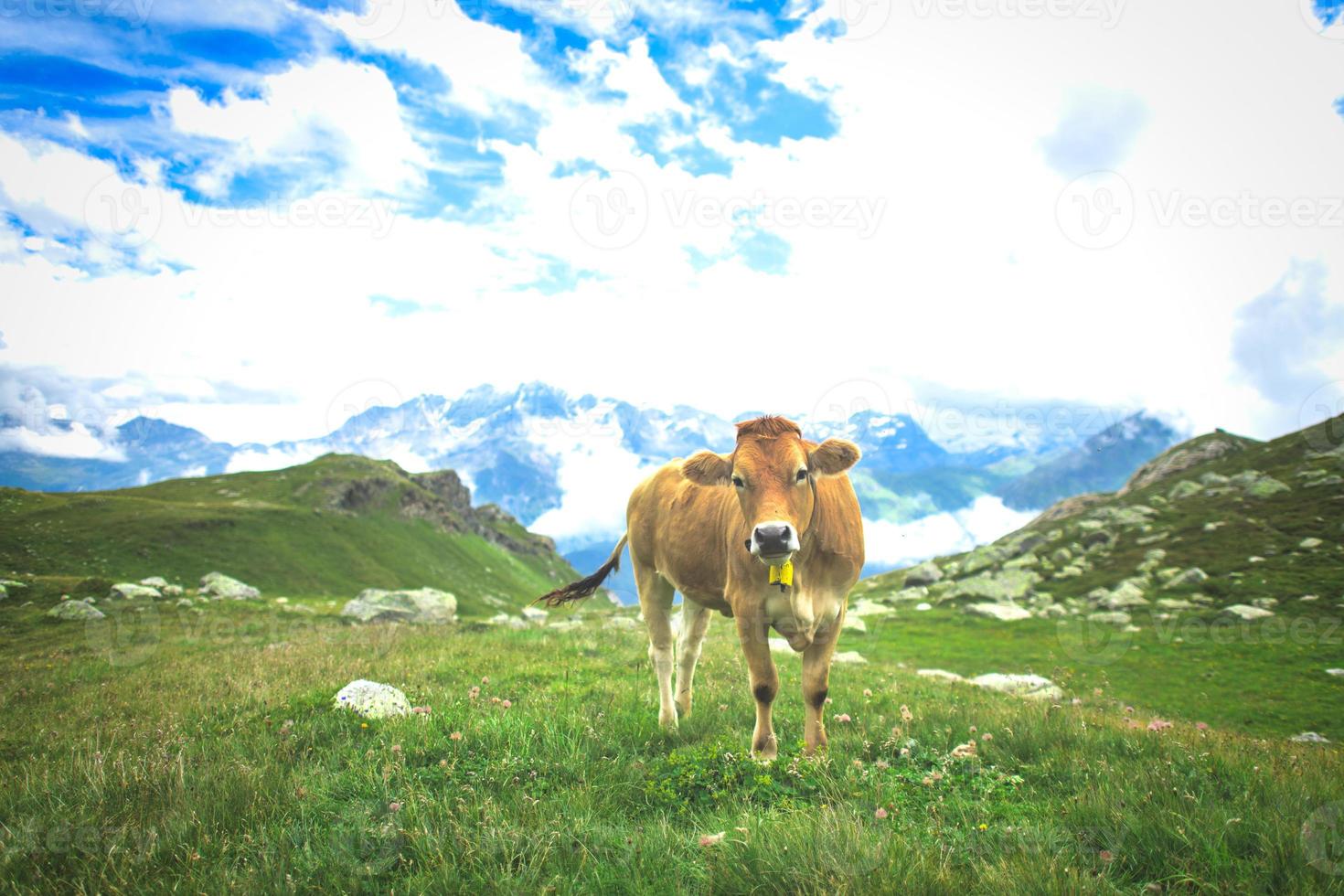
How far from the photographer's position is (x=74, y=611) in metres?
28.7

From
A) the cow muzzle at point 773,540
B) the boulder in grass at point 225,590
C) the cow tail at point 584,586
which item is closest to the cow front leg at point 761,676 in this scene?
the cow muzzle at point 773,540

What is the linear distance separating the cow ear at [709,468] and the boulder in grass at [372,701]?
4.56 metres

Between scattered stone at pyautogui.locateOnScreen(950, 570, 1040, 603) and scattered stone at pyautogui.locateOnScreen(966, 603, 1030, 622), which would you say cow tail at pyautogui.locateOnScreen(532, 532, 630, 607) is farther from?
scattered stone at pyautogui.locateOnScreen(950, 570, 1040, 603)

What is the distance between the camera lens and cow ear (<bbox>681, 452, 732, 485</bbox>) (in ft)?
26.0

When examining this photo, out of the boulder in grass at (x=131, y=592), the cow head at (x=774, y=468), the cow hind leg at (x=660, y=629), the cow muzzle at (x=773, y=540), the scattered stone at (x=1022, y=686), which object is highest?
the cow head at (x=774, y=468)

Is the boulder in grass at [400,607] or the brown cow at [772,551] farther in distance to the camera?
the boulder in grass at [400,607]

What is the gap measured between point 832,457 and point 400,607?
115 ft

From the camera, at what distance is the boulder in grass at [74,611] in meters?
28.2

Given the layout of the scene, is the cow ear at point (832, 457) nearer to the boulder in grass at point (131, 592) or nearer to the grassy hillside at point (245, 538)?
the boulder in grass at point (131, 592)

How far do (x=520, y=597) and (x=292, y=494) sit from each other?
2823 inches

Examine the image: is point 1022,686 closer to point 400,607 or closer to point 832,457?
point 832,457

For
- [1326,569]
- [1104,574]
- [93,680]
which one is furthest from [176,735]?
[1104,574]

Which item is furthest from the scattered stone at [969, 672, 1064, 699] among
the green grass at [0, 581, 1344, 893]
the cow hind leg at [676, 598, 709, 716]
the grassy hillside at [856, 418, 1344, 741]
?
the cow hind leg at [676, 598, 709, 716]

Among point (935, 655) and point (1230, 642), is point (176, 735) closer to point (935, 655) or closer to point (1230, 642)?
point (935, 655)
